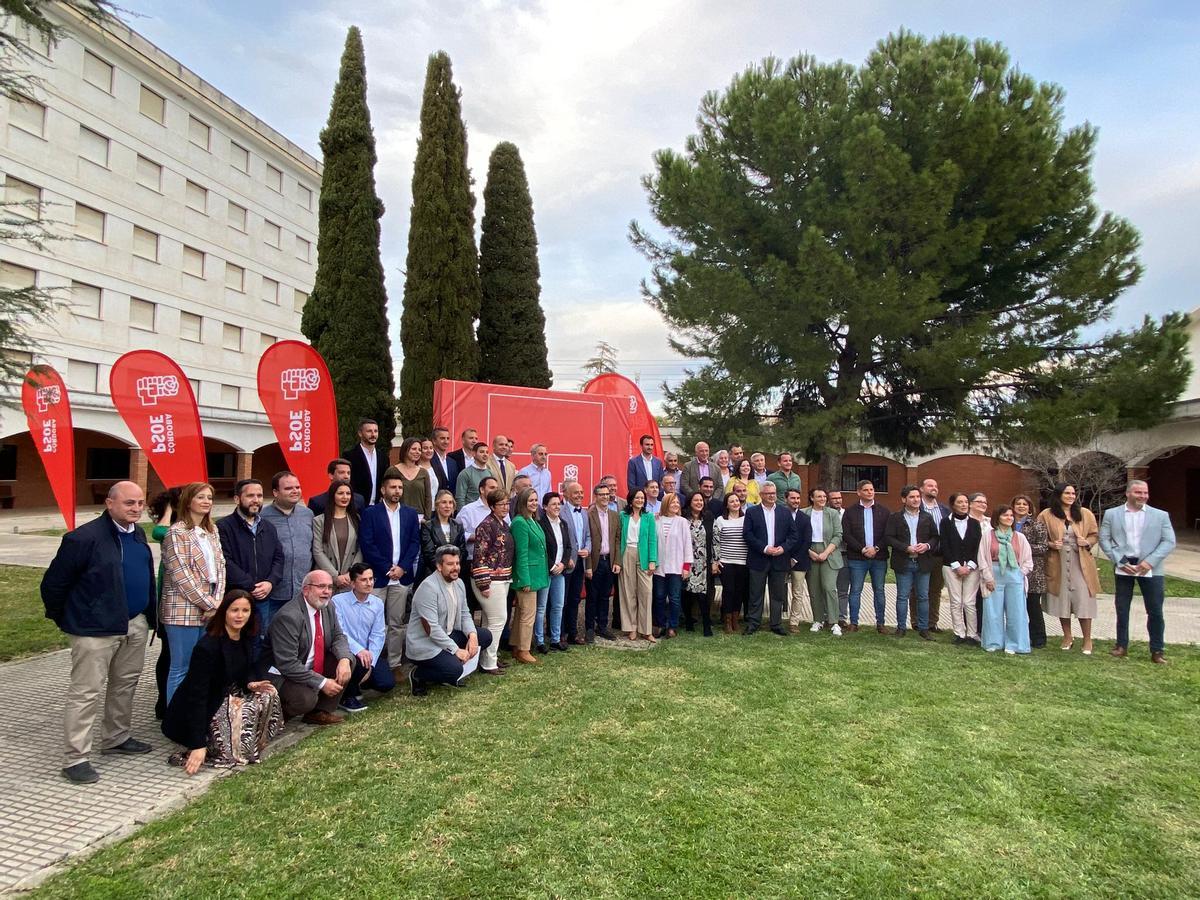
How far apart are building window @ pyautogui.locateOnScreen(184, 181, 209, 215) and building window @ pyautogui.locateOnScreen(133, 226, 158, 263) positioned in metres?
2.19

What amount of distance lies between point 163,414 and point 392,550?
3.24 meters

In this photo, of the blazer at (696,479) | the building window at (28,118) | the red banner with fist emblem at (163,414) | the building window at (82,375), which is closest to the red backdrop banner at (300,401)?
the red banner with fist emblem at (163,414)

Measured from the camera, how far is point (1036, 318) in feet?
51.2

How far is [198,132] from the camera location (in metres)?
27.4

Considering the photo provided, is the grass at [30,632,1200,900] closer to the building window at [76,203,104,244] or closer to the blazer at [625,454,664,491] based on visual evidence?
the blazer at [625,454,664,491]

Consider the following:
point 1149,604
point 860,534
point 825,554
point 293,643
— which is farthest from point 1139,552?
point 293,643

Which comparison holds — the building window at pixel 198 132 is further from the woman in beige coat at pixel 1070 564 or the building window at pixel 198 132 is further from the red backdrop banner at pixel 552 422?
the woman in beige coat at pixel 1070 564

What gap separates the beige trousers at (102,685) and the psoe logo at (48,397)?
464cm

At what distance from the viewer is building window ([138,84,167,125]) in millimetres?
25203

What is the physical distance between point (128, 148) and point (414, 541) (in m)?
26.6

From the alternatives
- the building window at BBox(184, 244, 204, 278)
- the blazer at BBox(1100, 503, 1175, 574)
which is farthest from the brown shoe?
the building window at BBox(184, 244, 204, 278)

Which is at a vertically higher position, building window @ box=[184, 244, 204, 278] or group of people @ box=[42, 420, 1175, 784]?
building window @ box=[184, 244, 204, 278]

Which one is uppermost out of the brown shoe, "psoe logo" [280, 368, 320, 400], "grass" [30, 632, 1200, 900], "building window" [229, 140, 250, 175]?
"building window" [229, 140, 250, 175]

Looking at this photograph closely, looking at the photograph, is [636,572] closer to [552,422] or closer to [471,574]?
[471,574]
